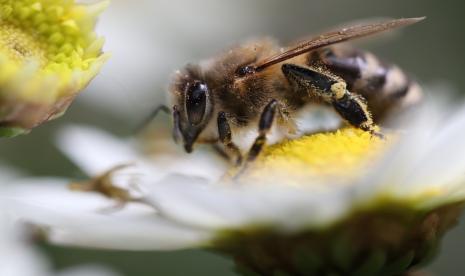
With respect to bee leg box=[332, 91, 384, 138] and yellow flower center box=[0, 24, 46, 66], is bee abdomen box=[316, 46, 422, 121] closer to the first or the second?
bee leg box=[332, 91, 384, 138]

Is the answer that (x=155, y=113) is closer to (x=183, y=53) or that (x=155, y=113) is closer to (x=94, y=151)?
(x=94, y=151)

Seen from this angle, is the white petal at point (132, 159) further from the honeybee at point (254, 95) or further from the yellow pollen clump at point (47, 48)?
the yellow pollen clump at point (47, 48)

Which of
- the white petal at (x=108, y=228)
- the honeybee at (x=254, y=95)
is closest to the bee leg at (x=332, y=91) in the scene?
the honeybee at (x=254, y=95)

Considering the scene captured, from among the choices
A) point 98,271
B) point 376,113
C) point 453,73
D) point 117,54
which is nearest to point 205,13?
point 117,54

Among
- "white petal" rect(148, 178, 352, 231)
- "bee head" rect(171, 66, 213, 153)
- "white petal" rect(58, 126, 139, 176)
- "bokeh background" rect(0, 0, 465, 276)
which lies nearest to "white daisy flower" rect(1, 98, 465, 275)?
"white petal" rect(148, 178, 352, 231)

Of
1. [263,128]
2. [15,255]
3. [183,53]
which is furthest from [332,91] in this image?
[183,53]

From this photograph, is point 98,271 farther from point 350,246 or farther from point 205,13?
point 205,13
